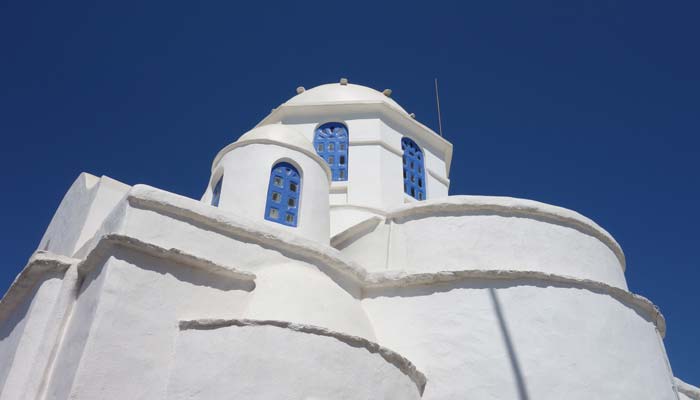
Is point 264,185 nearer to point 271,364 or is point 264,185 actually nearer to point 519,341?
point 271,364

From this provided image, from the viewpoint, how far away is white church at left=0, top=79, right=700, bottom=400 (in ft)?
18.9

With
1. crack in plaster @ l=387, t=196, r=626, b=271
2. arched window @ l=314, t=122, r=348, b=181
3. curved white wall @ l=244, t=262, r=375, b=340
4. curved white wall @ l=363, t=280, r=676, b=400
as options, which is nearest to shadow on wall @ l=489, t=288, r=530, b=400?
curved white wall @ l=363, t=280, r=676, b=400

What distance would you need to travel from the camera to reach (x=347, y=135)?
1288cm

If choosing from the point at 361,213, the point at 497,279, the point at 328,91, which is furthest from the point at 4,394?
the point at 328,91

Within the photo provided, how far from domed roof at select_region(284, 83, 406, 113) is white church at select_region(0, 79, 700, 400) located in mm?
3416

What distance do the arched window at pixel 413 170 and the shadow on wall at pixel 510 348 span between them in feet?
17.0

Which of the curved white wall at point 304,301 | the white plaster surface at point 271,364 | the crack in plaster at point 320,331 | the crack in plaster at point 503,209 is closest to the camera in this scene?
the white plaster surface at point 271,364

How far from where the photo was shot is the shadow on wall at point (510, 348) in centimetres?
696

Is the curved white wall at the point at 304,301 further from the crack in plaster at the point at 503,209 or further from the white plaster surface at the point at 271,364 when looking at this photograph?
the crack in plaster at the point at 503,209

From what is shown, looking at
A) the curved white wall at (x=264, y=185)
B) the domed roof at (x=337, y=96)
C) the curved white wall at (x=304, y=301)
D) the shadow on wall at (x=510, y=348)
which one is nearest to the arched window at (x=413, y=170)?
the domed roof at (x=337, y=96)

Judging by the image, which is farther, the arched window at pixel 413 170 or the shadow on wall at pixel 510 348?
the arched window at pixel 413 170

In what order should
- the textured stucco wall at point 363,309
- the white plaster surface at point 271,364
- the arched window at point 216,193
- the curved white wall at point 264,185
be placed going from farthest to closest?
the arched window at point 216,193 < the curved white wall at point 264,185 < the textured stucco wall at point 363,309 < the white plaster surface at point 271,364

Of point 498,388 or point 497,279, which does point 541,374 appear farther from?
point 497,279

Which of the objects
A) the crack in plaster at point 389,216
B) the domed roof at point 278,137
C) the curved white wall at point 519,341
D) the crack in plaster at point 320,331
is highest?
the domed roof at point 278,137
